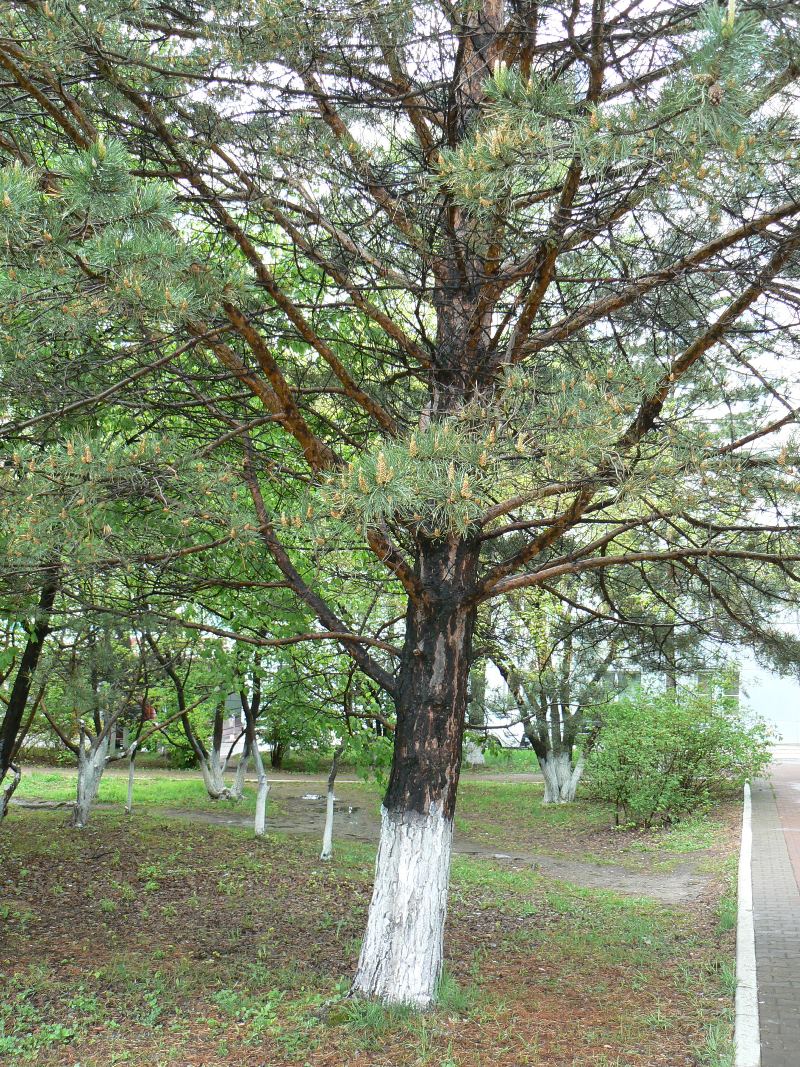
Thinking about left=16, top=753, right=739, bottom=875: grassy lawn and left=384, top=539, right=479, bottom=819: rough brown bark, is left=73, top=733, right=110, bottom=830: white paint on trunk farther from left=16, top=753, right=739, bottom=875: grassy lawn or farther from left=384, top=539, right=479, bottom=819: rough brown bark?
left=384, top=539, right=479, bottom=819: rough brown bark

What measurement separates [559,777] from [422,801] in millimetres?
12400

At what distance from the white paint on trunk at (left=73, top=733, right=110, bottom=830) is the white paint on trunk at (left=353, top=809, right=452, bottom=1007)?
259 inches

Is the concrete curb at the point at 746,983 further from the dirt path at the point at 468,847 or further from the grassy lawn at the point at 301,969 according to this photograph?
the dirt path at the point at 468,847

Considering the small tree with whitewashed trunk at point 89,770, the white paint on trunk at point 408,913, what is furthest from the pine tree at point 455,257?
the small tree with whitewashed trunk at point 89,770

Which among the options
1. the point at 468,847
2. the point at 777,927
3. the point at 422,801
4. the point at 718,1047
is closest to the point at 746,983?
the point at 718,1047

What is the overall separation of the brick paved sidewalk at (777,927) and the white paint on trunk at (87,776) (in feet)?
24.8

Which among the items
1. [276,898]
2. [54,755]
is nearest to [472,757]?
[54,755]

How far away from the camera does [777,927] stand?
722 cm

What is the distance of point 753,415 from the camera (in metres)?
5.41

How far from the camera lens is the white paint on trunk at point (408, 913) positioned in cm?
493

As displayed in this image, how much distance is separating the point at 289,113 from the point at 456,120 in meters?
1.04

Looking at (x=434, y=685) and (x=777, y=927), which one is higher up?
(x=434, y=685)

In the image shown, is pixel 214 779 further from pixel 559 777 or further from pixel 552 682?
pixel 559 777

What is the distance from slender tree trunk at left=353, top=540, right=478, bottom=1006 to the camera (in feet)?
16.3
